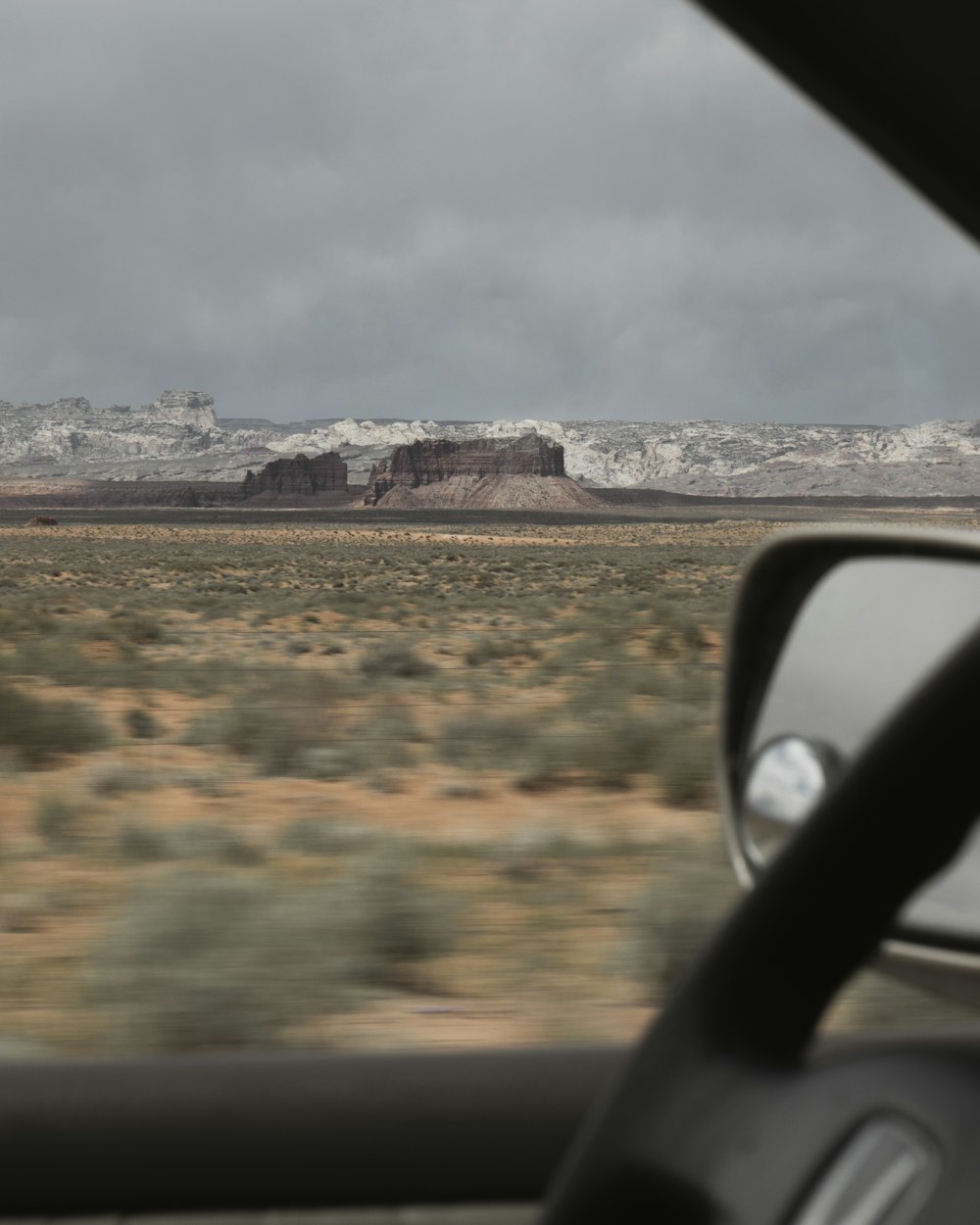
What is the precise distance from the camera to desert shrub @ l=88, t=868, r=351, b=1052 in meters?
4.39

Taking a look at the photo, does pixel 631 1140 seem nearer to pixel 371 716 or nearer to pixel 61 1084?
pixel 61 1084

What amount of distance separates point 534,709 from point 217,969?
24.9 ft

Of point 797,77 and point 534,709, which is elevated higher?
point 797,77

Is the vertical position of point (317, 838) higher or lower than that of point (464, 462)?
lower

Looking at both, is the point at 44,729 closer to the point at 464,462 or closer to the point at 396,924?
the point at 396,924

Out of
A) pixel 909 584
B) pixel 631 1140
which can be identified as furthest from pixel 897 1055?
pixel 909 584

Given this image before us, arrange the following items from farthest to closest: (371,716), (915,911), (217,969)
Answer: (371,716) → (217,969) → (915,911)

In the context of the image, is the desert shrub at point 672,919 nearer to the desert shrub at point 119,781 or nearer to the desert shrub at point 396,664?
the desert shrub at point 119,781

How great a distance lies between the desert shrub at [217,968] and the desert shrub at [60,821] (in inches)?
77.4

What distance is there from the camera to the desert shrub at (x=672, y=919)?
493cm

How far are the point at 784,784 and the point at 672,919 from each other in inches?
144

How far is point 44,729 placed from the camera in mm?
11125

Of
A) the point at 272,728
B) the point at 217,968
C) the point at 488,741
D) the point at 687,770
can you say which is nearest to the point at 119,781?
the point at 272,728

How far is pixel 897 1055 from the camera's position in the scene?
4.59 feet
